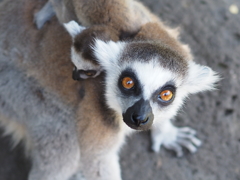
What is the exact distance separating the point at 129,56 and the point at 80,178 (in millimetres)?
2362

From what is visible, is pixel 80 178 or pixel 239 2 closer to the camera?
pixel 80 178

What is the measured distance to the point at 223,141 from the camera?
5102 millimetres

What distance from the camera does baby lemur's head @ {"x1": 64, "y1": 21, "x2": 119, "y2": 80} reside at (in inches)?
131

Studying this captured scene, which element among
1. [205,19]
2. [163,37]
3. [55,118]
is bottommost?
[55,118]

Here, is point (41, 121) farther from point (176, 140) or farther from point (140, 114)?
point (176, 140)

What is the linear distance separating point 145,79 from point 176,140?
96.8 inches

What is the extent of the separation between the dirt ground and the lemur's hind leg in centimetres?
11

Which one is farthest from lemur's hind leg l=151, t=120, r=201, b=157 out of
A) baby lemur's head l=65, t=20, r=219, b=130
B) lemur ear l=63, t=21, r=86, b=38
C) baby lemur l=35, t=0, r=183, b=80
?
lemur ear l=63, t=21, r=86, b=38

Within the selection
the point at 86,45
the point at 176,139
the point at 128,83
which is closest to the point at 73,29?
the point at 86,45

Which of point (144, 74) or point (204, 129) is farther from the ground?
point (144, 74)

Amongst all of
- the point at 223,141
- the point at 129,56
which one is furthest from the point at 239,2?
the point at 129,56

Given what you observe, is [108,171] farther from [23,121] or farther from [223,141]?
[223,141]

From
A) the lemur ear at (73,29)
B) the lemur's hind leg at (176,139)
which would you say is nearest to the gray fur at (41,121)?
the lemur ear at (73,29)

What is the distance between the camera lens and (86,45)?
3.33m
